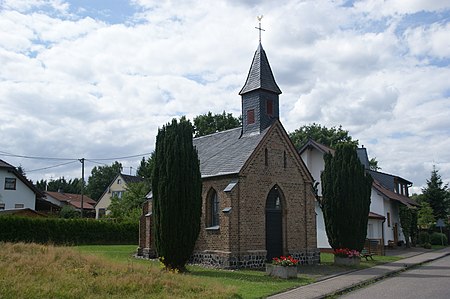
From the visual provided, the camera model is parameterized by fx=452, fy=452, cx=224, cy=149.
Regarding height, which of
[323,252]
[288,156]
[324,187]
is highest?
[288,156]

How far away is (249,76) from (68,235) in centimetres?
2073

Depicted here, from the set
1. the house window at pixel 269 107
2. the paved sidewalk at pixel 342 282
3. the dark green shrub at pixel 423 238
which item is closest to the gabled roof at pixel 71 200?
the dark green shrub at pixel 423 238

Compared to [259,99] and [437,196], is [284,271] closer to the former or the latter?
[259,99]

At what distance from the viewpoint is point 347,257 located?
24781 millimetres

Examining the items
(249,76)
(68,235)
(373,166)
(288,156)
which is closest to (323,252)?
(288,156)

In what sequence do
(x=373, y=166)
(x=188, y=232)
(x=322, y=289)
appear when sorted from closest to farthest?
(x=322, y=289) → (x=188, y=232) → (x=373, y=166)

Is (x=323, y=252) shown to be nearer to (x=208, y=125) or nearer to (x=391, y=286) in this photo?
(x=391, y=286)

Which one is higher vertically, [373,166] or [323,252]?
[373,166]

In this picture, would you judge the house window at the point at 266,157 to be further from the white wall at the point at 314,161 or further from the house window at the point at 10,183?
the house window at the point at 10,183

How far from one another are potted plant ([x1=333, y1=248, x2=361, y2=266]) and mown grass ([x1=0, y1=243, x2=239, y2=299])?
12032mm

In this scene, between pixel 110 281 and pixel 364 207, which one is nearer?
pixel 110 281

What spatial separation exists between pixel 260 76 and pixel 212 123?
29.5 meters

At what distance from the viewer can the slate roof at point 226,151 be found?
2458cm

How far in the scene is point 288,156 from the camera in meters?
26.4
